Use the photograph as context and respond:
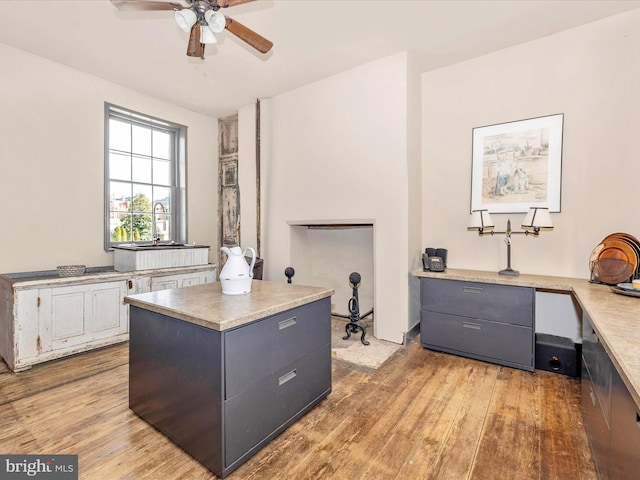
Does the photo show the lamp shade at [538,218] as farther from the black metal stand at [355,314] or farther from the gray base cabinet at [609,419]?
the black metal stand at [355,314]

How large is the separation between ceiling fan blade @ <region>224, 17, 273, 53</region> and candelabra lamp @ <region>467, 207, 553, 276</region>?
236 cm

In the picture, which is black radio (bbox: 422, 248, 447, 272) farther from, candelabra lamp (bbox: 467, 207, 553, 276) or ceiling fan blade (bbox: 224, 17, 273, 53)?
ceiling fan blade (bbox: 224, 17, 273, 53)

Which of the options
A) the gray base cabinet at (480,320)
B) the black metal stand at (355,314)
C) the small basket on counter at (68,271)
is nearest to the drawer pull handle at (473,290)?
the gray base cabinet at (480,320)

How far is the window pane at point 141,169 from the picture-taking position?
408cm

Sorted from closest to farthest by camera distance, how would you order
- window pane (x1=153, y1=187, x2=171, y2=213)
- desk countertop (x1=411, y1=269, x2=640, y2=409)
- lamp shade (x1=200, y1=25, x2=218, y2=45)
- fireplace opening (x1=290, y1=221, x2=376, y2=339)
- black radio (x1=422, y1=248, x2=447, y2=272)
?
desk countertop (x1=411, y1=269, x2=640, y2=409), lamp shade (x1=200, y1=25, x2=218, y2=45), black radio (x1=422, y1=248, x2=447, y2=272), fireplace opening (x1=290, y1=221, x2=376, y2=339), window pane (x1=153, y1=187, x2=171, y2=213)

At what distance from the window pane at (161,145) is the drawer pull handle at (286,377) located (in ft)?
12.5

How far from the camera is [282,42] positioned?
2992 mm

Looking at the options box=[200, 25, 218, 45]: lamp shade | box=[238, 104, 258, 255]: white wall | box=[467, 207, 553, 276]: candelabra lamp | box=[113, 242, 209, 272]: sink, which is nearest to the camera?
box=[200, 25, 218, 45]: lamp shade

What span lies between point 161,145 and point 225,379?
4009 millimetres

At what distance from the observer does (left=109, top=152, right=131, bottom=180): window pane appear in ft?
12.5

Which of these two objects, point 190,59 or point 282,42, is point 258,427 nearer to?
point 282,42

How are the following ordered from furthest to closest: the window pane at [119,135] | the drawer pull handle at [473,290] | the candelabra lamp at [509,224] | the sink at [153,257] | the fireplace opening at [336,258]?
the fireplace opening at [336,258]
the window pane at [119,135]
the sink at [153,257]
the drawer pull handle at [473,290]
the candelabra lamp at [509,224]

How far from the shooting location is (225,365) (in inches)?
56.8

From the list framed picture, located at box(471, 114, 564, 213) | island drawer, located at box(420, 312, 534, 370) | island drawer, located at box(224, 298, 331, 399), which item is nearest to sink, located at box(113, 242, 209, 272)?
island drawer, located at box(224, 298, 331, 399)
